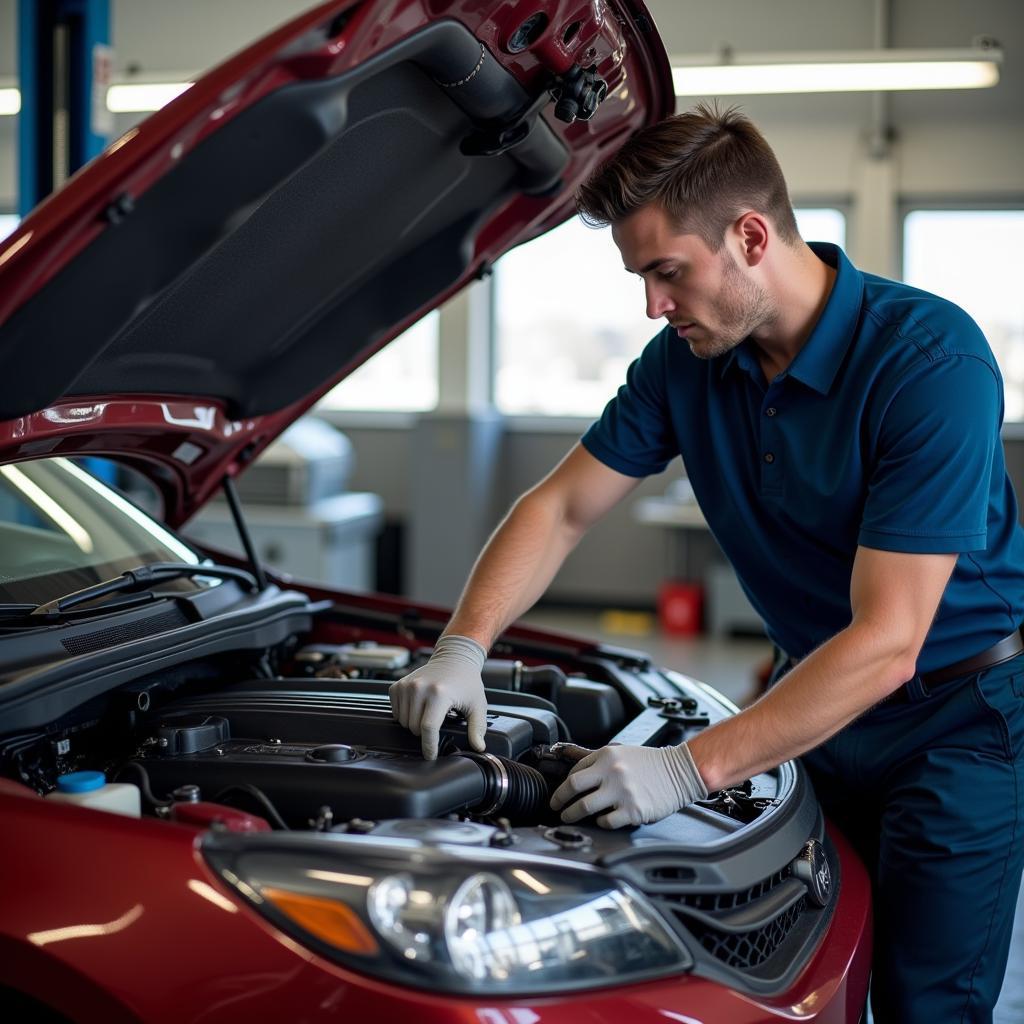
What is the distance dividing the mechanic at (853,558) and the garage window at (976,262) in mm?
5835

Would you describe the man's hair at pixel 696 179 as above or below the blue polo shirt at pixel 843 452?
above

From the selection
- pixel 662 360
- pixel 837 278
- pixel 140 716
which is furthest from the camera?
pixel 662 360

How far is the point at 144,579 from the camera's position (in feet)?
6.08

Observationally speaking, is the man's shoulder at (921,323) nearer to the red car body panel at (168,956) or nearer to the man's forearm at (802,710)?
the man's forearm at (802,710)

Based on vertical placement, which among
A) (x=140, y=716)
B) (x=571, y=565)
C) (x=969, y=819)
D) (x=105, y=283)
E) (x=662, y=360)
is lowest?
(x=571, y=565)

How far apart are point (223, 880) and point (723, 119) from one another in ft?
4.07

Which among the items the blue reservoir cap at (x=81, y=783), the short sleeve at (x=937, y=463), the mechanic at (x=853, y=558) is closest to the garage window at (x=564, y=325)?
the mechanic at (x=853, y=558)

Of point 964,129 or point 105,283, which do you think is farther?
point 964,129

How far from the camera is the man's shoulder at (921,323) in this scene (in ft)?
5.31

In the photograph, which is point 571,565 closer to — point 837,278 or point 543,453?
point 543,453

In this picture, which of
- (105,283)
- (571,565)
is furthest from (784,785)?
(571,565)

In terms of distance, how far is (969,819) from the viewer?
1.65 m

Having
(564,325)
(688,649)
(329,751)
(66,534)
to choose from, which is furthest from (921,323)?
(564,325)

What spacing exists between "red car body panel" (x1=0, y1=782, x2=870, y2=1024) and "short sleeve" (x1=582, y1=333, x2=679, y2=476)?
3.20 feet
